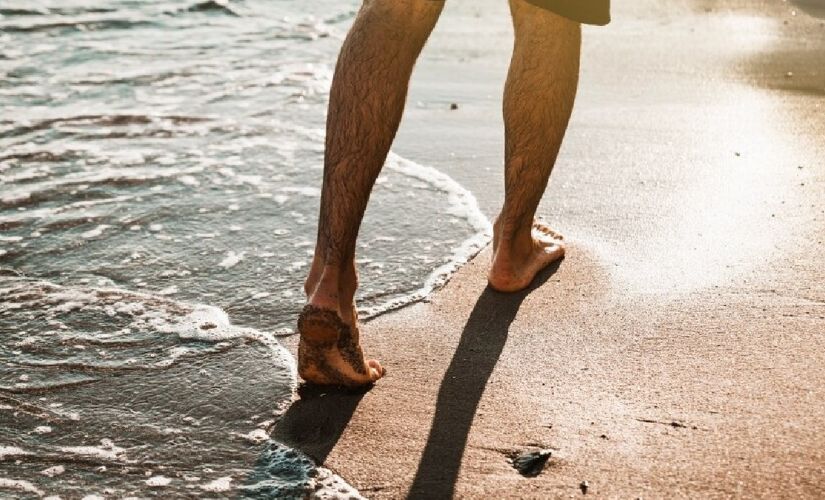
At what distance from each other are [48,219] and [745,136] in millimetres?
2601

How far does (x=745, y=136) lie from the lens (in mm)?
4355

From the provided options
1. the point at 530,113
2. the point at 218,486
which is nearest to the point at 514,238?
the point at 530,113

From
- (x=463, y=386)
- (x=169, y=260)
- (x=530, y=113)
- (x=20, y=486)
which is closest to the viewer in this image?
(x=20, y=486)

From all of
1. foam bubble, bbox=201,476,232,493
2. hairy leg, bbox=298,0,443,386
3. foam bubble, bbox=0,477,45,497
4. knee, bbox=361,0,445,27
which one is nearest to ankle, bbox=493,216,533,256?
hairy leg, bbox=298,0,443,386

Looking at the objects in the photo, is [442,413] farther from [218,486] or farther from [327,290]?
[218,486]

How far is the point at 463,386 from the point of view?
2.47 m

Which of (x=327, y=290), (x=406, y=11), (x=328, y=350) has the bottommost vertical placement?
(x=328, y=350)

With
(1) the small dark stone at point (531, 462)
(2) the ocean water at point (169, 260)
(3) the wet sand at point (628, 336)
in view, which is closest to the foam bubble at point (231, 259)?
(2) the ocean water at point (169, 260)

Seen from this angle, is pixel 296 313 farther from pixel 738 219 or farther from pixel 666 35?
pixel 666 35

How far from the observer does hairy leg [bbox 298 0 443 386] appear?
249 cm

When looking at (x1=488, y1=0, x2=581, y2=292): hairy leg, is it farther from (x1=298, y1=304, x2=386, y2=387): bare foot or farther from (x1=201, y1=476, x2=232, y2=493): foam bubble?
(x1=201, y1=476, x2=232, y2=493): foam bubble

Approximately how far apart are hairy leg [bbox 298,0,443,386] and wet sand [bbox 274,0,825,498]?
0.87 feet


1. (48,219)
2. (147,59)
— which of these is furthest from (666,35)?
(48,219)

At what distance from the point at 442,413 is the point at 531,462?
0.90 ft
